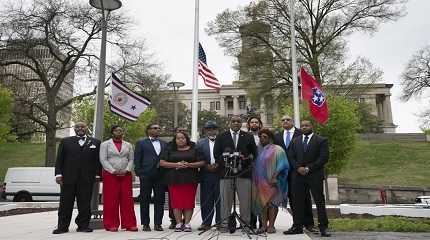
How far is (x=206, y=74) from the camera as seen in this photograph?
17.0m

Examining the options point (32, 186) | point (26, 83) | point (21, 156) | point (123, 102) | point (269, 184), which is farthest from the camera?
point (21, 156)

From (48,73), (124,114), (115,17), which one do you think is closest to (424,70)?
(115,17)

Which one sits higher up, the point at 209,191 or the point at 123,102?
the point at 123,102

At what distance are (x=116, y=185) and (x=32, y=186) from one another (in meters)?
18.2

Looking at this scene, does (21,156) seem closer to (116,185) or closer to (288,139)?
(116,185)

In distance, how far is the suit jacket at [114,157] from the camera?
7730 mm

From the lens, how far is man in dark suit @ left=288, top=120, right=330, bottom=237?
23.6 feet

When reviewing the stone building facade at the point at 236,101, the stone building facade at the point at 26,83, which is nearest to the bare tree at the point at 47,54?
the stone building facade at the point at 26,83

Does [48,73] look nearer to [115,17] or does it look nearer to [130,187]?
[115,17]

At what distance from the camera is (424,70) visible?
44.1 meters

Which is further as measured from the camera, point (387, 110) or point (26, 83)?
point (387, 110)

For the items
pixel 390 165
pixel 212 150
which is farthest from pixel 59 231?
pixel 390 165

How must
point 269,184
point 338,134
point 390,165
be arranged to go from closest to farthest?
point 269,184 < point 338,134 < point 390,165

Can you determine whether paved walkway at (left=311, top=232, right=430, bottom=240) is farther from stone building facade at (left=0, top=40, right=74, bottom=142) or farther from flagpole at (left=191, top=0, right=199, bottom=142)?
stone building facade at (left=0, top=40, right=74, bottom=142)
